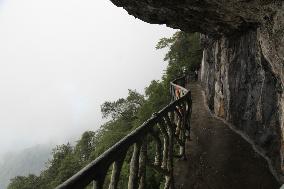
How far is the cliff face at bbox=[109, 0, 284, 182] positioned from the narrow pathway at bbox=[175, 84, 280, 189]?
1.26 ft

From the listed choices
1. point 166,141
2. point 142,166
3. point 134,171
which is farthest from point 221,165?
point 134,171

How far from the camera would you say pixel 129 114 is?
5206 centimetres

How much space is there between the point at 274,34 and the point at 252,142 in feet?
15.1

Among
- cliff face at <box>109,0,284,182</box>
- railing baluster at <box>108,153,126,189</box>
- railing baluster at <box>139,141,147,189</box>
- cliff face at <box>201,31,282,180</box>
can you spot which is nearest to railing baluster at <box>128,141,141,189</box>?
railing baluster at <box>139,141,147,189</box>

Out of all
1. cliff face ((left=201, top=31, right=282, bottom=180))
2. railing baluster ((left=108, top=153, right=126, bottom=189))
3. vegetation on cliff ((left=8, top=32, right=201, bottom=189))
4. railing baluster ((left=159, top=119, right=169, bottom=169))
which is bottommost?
railing baluster ((left=108, top=153, right=126, bottom=189))

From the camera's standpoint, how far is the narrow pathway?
762cm

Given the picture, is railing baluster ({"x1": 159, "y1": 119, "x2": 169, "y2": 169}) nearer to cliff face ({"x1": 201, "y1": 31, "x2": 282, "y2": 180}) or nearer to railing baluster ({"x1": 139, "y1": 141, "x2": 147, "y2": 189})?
railing baluster ({"x1": 139, "y1": 141, "x2": 147, "y2": 189})

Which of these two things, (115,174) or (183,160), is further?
(183,160)

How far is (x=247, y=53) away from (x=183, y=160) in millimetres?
4624

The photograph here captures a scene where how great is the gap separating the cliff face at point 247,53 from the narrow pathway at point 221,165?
384mm

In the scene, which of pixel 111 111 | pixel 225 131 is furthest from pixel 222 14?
pixel 111 111

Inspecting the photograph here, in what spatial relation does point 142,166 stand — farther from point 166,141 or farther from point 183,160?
point 183,160

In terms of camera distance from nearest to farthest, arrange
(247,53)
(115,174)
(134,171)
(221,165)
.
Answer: (115,174)
(134,171)
(221,165)
(247,53)

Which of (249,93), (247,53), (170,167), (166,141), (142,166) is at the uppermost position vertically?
(247,53)
